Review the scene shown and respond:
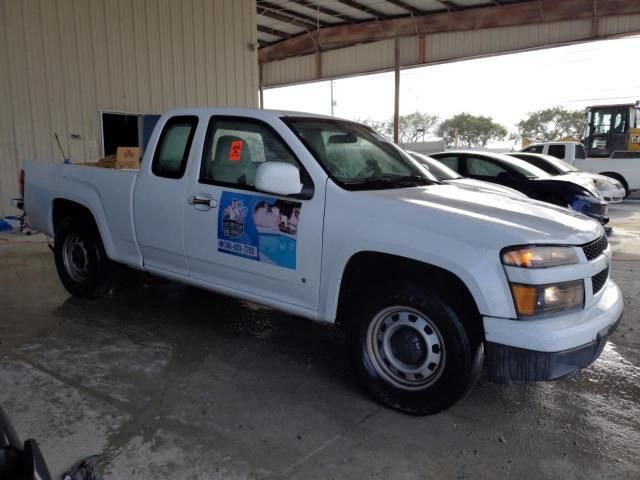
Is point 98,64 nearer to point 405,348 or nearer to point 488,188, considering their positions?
point 488,188

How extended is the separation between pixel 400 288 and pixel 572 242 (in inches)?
38.0

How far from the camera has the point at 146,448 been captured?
9.00 feet

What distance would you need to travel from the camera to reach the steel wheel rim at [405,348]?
3004 mm

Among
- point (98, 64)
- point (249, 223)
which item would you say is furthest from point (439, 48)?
point (249, 223)

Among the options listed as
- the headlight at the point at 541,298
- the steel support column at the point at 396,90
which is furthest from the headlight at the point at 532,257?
the steel support column at the point at 396,90

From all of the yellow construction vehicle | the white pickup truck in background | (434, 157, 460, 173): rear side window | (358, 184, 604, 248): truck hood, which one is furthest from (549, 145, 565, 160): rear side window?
(358, 184, 604, 248): truck hood

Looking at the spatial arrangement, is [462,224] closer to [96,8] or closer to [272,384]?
[272,384]

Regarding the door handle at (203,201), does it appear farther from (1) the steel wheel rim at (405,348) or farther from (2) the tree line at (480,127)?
(2) the tree line at (480,127)

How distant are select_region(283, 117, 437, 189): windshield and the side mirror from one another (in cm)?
28

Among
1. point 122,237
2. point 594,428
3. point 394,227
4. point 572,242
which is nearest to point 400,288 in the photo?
point 394,227

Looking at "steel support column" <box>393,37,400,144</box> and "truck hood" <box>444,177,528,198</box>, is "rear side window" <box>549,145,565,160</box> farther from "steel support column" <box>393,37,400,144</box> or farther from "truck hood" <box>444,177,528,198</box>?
"truck hood" <box>444,177,528,198</box>

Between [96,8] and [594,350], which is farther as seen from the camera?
[96,8]

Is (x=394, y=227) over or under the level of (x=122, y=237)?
over

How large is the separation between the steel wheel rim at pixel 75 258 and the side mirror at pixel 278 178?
2700mm
